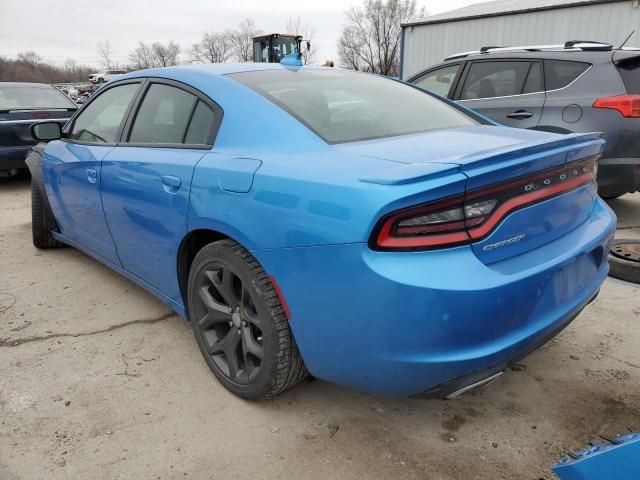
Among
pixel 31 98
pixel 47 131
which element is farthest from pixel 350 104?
pixel 31 98

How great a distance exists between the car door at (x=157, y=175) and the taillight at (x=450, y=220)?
1.08 m

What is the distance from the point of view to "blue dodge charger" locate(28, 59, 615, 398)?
1565 millimetres

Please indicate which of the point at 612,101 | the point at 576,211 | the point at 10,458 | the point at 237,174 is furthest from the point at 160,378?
the point at 612,101

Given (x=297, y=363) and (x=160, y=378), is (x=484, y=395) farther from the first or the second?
(x=160, y=378)

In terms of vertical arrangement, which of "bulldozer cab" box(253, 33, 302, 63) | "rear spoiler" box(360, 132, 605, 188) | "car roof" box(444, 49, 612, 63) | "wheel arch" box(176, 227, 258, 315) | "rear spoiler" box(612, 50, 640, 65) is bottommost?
"wheel arch" box(176, 227, 258, 315)

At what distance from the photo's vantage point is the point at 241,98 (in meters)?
2.28

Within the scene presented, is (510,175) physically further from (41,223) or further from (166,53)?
(166,53)

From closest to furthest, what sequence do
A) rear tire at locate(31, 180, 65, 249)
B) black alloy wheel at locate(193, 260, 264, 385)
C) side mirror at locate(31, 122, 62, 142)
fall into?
black alloy wheel at locate(193, 260, 264, 385), side mirror at locate(31, 122, 62, 142), rear tire at locate(31, 180, 65, 249)

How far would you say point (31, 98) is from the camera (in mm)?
7676

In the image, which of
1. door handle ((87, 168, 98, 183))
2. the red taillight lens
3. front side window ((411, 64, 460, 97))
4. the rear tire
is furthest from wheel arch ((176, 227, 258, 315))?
front side window ((411, 64, 460, 97))

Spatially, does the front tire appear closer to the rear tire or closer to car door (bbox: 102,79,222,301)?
car door (bbox: 102,79,222,301)

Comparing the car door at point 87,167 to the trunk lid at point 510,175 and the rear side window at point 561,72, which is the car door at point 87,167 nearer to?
the trunk lid at point 510,175

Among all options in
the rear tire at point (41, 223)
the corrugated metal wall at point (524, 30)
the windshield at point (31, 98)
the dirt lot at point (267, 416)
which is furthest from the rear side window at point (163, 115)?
the corrugated metal wall at point (524, 30)

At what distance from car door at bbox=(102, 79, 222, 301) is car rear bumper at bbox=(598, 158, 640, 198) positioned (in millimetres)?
3777
